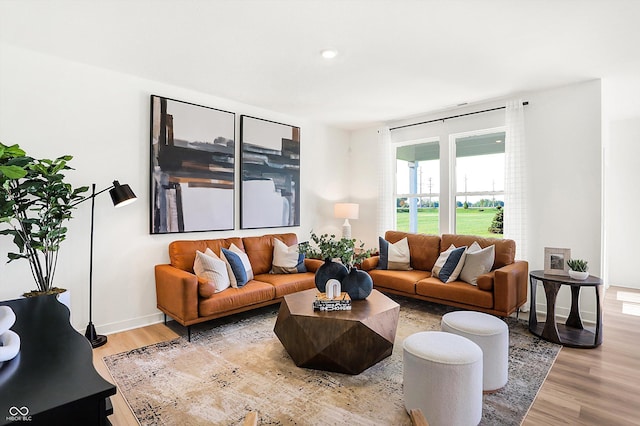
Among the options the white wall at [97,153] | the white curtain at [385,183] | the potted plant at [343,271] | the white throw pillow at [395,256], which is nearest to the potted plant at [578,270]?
the white throw pillow at [395,256]

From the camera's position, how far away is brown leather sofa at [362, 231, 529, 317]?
3.33 m

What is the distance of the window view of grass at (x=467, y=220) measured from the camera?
4551 mm

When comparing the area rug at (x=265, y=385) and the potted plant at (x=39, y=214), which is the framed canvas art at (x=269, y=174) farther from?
the potted plant at (x=39, y=214)

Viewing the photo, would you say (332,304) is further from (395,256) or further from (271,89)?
(271,89)

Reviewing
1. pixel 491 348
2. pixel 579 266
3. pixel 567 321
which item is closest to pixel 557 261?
pixel 579 266

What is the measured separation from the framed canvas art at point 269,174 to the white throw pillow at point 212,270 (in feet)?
3.19

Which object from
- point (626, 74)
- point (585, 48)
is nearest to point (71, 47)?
point (585, 48)

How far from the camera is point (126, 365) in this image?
2684 millimetres

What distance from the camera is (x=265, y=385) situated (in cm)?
238

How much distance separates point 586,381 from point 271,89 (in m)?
3.93

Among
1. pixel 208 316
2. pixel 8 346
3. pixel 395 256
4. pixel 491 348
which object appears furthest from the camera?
pixel 395 256

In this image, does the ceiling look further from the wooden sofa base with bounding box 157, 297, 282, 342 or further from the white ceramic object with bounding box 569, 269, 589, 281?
the wooden sofa base with bounding box 157, 297, 282, 342

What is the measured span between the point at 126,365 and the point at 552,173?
4.74m

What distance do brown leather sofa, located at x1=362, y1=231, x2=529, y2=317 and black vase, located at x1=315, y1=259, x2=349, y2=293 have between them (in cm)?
128
